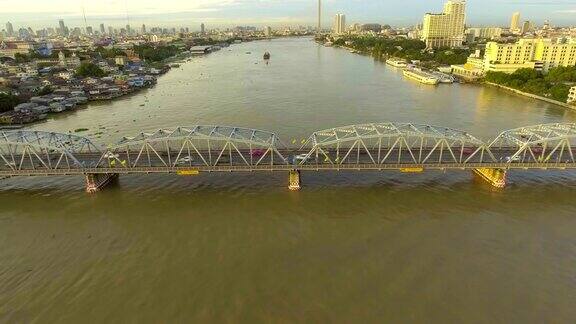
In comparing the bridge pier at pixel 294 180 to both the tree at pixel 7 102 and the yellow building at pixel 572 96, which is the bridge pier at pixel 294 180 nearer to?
the yellow building at pixel 572 96

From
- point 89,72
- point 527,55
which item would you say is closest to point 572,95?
point 527,55

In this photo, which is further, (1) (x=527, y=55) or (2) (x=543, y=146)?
(1) (x=527, y=55)

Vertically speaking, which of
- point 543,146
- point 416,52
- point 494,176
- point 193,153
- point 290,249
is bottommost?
point 290,249

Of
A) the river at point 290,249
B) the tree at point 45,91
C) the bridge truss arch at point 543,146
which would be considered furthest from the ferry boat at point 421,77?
the tree at point 45,91

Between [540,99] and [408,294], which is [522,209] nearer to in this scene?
[408,294]

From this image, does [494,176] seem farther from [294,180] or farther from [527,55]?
[527,55]

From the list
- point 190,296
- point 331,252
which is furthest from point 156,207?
point 331,252
